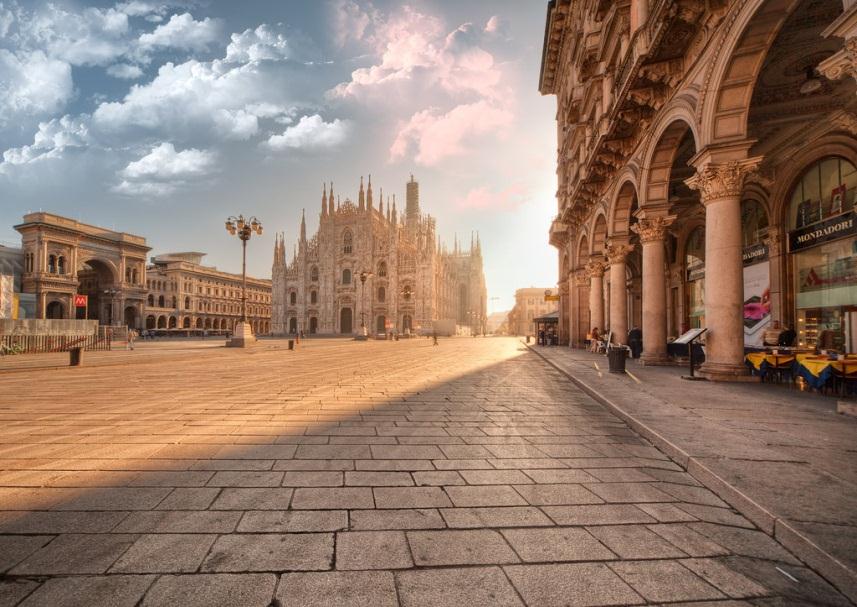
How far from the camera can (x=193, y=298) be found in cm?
7019

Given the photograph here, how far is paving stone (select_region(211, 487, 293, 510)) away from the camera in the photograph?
8.95ft

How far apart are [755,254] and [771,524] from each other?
50.3 feet

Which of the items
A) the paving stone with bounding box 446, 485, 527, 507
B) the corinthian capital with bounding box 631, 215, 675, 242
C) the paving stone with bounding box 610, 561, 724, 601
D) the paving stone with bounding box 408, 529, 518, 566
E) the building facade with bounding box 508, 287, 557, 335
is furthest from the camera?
the building facade with bounding box 508, 287, 557, 335

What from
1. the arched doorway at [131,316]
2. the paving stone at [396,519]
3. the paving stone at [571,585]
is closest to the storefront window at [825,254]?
the paving stone at [571,585]

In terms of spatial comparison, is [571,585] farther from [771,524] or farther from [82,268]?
[82,268]

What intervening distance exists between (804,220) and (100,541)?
17566 millimetres

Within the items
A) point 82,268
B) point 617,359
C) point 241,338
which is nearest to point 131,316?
point 82,268

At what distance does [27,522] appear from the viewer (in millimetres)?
2463

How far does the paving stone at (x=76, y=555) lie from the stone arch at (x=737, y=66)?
10965mm

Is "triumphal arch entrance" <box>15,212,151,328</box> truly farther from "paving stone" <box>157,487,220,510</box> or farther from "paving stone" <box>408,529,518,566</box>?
"paving stone" <box>408,529,518,566</box>

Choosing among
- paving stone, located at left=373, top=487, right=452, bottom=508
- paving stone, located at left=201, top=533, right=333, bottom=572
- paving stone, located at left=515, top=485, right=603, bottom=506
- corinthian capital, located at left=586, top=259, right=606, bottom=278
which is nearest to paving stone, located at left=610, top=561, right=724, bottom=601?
paving stone, located at left=515, top=485, right=603, bottom=506

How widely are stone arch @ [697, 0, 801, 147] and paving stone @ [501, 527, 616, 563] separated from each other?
907 centimetres

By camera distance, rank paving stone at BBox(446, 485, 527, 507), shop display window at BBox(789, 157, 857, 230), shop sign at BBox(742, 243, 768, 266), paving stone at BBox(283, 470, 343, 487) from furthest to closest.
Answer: shop sign at BBox(742, 243, 768, 266)
shop display window at BBox(789, 157, 857, 230)
paving stone at BBox(283, 470, 343, 487)
paving stone at BBox(446, 485, 527, 507)

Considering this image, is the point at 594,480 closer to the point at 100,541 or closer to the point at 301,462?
the point at 301,462
